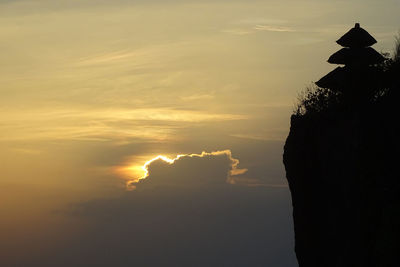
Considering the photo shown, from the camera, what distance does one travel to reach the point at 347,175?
42719mm

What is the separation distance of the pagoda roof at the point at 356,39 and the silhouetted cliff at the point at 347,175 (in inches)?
65.2

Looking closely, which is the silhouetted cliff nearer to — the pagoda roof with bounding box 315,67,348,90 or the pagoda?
the pagoda

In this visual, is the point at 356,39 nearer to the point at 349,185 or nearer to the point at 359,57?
the point at 359,57

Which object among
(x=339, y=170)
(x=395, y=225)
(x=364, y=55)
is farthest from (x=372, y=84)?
(x=395, y=225)

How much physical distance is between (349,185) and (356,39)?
7365mm

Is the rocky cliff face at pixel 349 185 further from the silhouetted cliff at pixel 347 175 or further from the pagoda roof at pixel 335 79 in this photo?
the pagoda roof at pixel 335 79

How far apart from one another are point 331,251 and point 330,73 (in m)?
9.06

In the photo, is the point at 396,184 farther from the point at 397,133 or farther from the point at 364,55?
the point at 364,55

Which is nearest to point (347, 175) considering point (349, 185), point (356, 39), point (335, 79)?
point (349, 185)

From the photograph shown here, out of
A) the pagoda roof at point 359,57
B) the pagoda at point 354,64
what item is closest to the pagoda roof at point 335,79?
the pagoda at point 354,64

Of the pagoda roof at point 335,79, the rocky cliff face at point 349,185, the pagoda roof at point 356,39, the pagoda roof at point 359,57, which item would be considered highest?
the pagoda roof at point 356,39

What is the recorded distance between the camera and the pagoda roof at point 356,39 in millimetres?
44000

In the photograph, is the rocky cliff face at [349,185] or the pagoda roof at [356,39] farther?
the pagoda roof at [356,39]

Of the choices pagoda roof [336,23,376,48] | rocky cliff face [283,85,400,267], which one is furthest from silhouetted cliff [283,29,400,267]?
pagoda roof [336,23,376,48]
